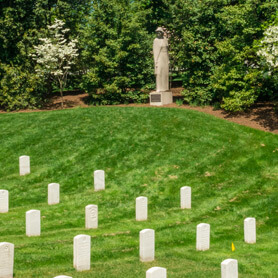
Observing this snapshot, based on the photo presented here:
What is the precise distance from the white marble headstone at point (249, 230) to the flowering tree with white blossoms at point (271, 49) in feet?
45.6

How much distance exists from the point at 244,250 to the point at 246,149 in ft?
38.0

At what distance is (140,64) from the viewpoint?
138 ft

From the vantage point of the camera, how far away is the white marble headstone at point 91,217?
17.2 m

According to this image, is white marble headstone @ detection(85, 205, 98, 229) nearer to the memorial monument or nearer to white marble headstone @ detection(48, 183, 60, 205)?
white marble headstone @ detection(48, 183, 60, 205)

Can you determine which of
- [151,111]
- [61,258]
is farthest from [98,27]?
[61,258]

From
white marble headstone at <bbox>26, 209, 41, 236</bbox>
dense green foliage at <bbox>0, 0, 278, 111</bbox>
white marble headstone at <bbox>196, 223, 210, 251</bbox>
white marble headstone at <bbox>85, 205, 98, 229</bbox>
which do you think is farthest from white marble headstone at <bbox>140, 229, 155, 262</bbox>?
dense green foliage at <bbox>0, 0, 278, 111</bbox>

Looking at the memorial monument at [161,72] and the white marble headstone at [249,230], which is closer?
the white marble headstone at [249,230]

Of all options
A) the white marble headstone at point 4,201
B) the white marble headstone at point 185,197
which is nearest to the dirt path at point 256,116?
the white marble headstone at point 185,197

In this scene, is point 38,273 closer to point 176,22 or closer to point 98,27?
point 98,27

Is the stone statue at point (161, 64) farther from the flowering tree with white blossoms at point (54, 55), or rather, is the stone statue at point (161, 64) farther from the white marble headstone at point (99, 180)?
the white marble headstone at point (99, 180)

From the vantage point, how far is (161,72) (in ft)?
122

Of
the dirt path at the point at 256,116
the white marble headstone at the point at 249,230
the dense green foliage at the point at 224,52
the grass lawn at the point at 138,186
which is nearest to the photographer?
the grass lawn at the point at 138,186

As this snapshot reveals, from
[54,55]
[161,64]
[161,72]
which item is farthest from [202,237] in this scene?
[54,55]

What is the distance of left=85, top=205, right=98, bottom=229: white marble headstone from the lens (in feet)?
56.4
